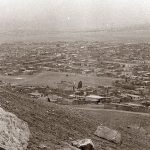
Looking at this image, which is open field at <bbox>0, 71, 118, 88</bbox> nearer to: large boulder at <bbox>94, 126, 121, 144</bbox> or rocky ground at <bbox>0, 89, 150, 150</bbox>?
rocky ground at <bbox>0, 89, 150, 150</bbox>

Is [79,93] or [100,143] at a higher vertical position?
[100,143]

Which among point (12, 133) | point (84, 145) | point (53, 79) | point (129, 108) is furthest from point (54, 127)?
point (53, 79)

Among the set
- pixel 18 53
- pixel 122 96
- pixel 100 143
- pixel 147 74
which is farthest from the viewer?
pixel 18 53

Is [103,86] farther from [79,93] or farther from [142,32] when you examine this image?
[142,32]

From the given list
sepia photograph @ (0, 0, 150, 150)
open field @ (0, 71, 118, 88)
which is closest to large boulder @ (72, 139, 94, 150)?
sepia photograph @ (0, 0, 150, 150)

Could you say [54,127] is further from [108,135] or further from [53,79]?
[53,79]

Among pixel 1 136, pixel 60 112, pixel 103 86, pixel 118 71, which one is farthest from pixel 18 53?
pixel 1 136
